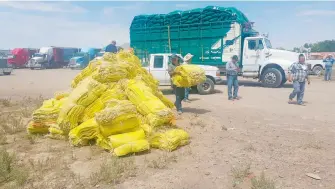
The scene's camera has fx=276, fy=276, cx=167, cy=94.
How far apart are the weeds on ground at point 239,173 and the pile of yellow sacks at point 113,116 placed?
1348mm

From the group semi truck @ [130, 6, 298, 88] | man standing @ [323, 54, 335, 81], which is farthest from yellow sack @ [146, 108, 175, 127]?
man standing @ [323, 54, 335, 81]

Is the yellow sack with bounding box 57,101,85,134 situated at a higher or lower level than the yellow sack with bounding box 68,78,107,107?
lower

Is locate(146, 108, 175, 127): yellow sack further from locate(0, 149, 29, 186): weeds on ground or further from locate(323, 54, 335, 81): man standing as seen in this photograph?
locate(323, 54, 335, 81): man standing

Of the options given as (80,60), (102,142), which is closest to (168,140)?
(102,142)

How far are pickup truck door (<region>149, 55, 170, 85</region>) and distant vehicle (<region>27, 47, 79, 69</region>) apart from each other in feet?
92.4

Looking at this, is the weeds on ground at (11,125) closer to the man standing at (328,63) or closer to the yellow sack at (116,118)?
the yellow sack at (116,118)

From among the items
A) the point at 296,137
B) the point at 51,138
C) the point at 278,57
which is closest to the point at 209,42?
the point at 278,57

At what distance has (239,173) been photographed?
411 centimetres

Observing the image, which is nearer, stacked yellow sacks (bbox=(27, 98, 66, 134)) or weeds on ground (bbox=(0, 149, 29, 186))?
weeds on ground (bbox=(0, 149, 29, 186))

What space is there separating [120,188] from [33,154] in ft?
7.95

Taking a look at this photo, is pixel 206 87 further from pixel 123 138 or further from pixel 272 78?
pixel 123 138

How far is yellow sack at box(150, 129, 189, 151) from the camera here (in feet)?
16.9

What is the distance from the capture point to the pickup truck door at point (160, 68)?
12.4m

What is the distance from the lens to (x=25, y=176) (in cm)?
Answer: 418
